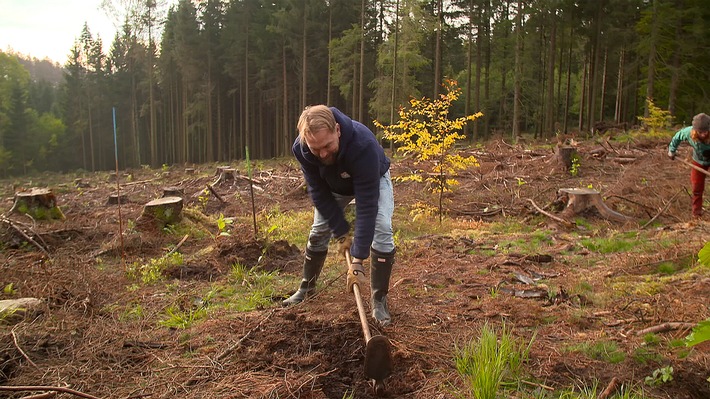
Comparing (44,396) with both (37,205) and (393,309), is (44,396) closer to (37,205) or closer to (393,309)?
(393,309)

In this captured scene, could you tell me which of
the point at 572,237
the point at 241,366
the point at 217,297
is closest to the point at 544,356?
the point at 241,366

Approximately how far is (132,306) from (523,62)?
23.6 metres

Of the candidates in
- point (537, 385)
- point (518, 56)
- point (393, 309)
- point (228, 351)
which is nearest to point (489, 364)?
point (537, 385)

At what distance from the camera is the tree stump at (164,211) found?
7.83 meters

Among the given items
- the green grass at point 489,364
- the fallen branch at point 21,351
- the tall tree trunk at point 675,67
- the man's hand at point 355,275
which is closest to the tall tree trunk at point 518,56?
the tall tree trunk at point 675,67

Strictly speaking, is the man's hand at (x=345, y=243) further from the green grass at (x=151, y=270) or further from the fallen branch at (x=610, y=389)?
the green grass at (x=151, y=270)

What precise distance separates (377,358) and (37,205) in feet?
31.1

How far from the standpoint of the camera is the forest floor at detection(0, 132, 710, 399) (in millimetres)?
2639

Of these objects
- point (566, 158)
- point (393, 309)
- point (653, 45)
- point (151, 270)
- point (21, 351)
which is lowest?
point (151, 270)

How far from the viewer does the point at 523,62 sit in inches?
931

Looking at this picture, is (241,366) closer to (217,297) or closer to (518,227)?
(217,297)

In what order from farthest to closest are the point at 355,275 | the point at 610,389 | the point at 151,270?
1. the point at 151,270
2. the point at 355,275
3. the point at 610,389

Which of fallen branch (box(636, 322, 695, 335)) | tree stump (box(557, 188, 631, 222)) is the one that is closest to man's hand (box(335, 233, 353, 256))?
fallen branch (box(636, 322, 695, 335))

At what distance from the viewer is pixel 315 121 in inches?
117
